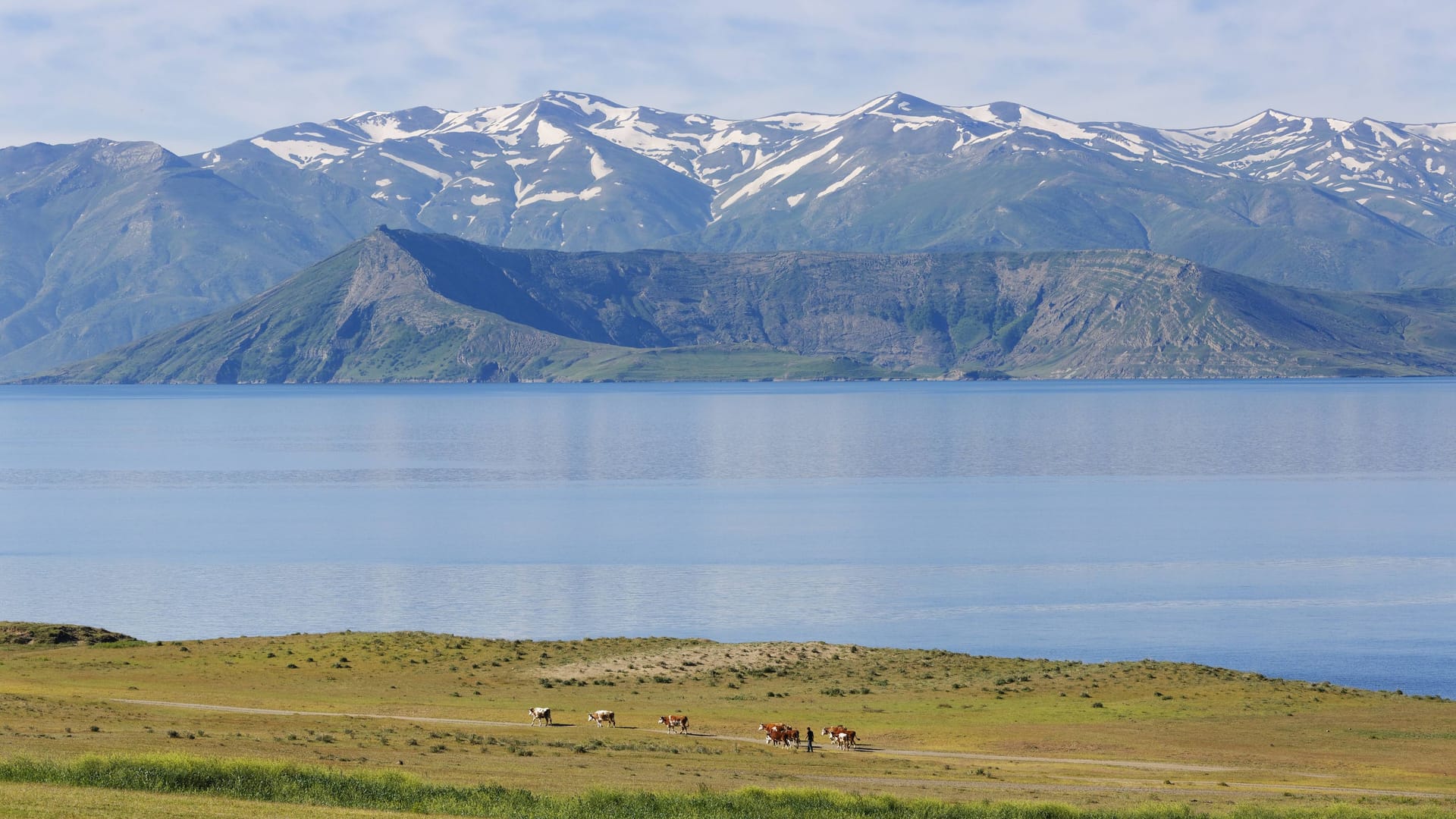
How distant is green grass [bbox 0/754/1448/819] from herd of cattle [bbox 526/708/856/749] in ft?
38.7

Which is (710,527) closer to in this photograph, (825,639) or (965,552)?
(965,552)

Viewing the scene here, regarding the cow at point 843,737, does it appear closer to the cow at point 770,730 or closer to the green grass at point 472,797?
the cow at point 770,730

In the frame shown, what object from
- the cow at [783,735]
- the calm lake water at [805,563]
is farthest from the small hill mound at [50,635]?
the cow at [783,735]

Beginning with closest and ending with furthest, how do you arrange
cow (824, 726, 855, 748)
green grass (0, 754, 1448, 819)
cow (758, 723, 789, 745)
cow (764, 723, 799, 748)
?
green grass (0, 754, 1448, 819) → cow (764, 723, 799, 748) → cow (758, 723, 789, 745) → cow (824, 726, 855, 748)

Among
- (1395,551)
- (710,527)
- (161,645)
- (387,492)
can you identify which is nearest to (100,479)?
(387,492)

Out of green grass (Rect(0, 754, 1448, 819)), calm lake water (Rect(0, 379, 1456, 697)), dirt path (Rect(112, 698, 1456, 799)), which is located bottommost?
dirt path (Rect(112, 698, 1456, 799))

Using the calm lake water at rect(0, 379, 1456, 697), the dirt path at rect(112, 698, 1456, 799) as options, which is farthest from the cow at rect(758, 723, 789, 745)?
the calm lake water at rect(0, 379, 1456, 697)

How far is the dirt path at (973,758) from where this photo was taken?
43750 mm

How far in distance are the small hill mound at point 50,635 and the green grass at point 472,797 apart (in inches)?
1408

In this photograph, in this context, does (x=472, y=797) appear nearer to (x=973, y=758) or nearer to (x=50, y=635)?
(x=973, y=758)

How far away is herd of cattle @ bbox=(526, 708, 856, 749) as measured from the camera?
50.6 metres

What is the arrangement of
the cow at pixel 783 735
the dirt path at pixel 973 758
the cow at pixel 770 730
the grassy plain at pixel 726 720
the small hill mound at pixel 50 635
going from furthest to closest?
the small hill mound at pixel 50 635 < the cow at pixel 770 730 < the cow at pixel 783 735 < the dirt path at pixel 973 758 < the grassy plain at pixel 726 720

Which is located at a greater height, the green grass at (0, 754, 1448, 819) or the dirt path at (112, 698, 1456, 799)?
the green grass at (0, 754, 1448, 819)

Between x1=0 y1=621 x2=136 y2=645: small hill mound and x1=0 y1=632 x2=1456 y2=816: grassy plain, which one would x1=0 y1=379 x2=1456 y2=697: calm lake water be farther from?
x1=0 y1=632 x2=1456 y2=816: grassy plain
